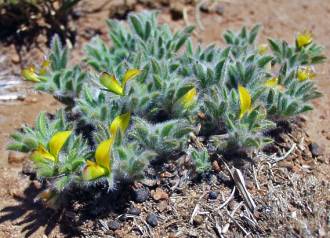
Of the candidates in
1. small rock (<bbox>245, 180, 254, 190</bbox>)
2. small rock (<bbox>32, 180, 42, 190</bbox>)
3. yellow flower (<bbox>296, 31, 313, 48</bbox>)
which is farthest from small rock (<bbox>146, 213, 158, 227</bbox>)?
yellow flower (<bbox>296, 31, 313, 48</bbox>)

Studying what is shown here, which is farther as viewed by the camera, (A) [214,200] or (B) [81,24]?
(B) [81,24]

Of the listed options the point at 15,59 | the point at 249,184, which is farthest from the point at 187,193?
the point at 15,59

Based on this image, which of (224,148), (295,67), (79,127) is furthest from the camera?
(295,67)

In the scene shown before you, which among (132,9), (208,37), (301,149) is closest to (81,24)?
(132,9)

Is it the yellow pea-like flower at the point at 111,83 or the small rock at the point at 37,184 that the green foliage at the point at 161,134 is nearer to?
the yellow pea-like flower at the point at 111,83

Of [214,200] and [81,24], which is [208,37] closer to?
[81,24]

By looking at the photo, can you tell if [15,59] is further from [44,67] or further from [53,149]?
[53,149]

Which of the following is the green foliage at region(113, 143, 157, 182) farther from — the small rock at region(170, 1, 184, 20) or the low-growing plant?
the small rock at region(170, 1, 184, 20)
